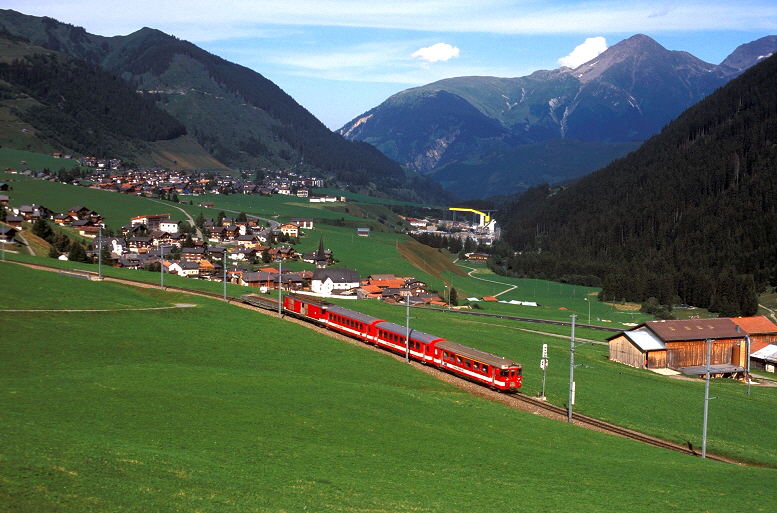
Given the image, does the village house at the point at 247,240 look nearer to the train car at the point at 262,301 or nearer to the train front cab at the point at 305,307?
the train car at the point at 262,301

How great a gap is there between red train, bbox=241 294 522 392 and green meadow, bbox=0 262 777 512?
98.1 inches

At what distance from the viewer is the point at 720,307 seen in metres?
134

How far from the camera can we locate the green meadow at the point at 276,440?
70.9 ft

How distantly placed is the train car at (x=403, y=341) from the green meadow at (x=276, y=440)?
3241 millimetres

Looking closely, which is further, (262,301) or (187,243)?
(187,243)

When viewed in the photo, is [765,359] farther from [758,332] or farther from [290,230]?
[290,230]

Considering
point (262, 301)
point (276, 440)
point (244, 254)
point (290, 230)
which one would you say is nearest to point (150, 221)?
point (290, 230)

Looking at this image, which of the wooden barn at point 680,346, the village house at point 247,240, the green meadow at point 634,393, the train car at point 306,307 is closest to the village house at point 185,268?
the village house at point 247,240

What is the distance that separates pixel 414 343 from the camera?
54.0 metres

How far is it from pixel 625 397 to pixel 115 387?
36.5 metres

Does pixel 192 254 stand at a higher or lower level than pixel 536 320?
higher

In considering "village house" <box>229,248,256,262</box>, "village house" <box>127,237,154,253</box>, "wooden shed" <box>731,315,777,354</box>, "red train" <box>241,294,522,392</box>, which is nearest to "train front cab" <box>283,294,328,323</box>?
"red train" <box>241,294,522,392</box>

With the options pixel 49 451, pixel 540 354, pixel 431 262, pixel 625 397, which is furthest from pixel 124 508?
pixel 431 262

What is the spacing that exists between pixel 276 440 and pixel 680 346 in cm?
5656
